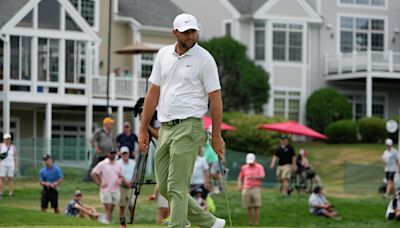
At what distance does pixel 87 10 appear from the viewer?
47.6m

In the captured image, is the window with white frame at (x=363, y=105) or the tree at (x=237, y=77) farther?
the window with white frame at (x=363, y=105)

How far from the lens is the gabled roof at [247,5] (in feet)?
178

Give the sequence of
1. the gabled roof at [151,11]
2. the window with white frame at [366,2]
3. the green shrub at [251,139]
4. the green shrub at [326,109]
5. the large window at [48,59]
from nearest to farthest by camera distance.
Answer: the large window at [48,59], the green shrub at [251,139], the gabled roof at [151,11], the green shrub at [326,109], the window with white frame at [366,2]

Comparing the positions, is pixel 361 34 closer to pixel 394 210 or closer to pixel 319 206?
pixel 319 206

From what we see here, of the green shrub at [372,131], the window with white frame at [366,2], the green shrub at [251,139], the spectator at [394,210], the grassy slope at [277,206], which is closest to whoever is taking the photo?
the spectator at [394,210]

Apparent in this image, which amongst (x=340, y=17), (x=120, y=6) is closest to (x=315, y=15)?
(x=340, y=17)

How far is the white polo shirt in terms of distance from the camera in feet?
36.7

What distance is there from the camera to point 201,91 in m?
11.3

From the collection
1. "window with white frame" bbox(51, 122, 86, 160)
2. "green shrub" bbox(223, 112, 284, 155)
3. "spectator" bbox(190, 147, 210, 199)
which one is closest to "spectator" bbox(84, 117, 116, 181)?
"spectator" bbox(190, 147, 210, 199)

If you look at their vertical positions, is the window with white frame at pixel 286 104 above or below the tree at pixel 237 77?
below

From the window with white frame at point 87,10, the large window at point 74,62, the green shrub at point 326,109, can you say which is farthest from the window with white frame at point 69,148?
the green shrub at point 326,109

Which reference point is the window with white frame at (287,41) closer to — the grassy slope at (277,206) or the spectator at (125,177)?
the grassy slope at (277,206)

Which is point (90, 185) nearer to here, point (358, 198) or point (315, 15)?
point (358, 198)

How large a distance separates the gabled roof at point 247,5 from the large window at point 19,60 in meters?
14.5
